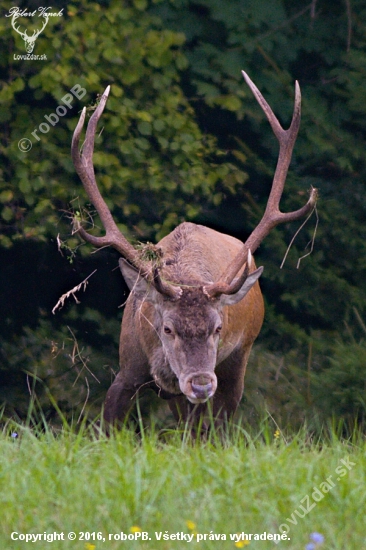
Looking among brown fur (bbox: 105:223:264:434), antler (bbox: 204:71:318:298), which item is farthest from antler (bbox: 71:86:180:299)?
antler (bbox: 204:71:318:298)

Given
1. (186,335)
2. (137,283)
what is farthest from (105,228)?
(186,335)

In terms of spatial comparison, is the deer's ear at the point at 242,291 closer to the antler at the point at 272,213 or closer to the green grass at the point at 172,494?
the antler at the point at 272,213

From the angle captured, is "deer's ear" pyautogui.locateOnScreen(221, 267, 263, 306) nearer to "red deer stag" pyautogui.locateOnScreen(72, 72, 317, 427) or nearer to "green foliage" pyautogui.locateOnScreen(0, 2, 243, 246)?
"red deer stag" pyautogui.locateOnScreen(72, 72, 317, 427)

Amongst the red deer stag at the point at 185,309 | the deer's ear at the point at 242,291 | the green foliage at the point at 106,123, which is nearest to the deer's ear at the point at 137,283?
the red deer stag at the point at 185,309

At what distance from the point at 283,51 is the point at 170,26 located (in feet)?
3.70

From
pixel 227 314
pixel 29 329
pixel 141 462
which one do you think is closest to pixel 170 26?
pixel 29 329

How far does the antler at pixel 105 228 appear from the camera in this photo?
19.6 feet

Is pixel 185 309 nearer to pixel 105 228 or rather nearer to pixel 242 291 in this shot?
pixel 242 291

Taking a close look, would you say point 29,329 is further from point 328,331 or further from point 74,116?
point 328,331

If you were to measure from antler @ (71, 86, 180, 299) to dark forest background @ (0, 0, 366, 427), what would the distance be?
1.01 m

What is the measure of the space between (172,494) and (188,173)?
5081 mm

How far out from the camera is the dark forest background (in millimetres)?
8094

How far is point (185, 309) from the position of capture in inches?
233

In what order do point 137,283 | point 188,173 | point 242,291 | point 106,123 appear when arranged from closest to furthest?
point 137,283
point 242,291
point 106,123
point 188,173
